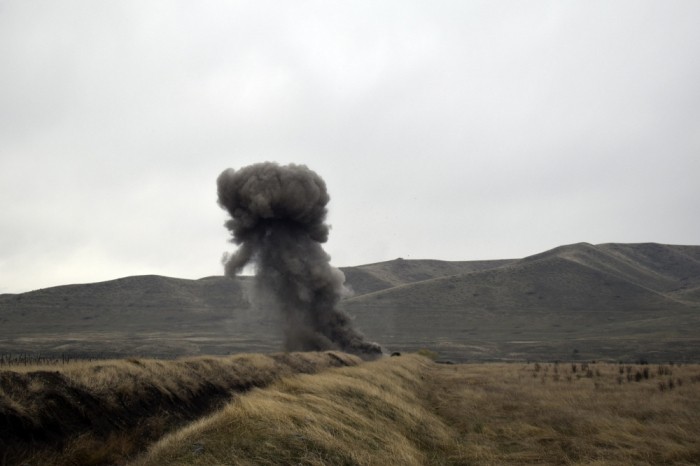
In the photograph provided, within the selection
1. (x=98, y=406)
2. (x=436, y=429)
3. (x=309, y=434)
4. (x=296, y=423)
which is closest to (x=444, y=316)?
(x=436, y=429)

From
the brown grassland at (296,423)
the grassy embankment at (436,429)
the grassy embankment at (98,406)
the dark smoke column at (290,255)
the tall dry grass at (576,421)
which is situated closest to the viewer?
the grassy embankment at (436,429)

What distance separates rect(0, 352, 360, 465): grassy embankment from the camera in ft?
31.9

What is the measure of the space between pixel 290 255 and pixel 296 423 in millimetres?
39632

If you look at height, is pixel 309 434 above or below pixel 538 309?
above

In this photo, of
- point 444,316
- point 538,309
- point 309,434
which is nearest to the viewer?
point 309,434

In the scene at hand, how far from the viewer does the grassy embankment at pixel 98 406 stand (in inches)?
382

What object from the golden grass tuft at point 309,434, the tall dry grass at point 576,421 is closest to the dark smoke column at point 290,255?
the tall dry grass at point 576,421

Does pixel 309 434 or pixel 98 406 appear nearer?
pixel 309 434

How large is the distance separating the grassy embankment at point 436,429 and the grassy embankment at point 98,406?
1.47 metres

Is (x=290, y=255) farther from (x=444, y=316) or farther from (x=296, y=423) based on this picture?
(x=444, y=316)

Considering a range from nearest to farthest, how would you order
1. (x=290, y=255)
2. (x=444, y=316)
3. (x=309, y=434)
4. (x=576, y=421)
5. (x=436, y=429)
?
(x=309, y=434) < (x=436, y=429) < (x=576, y=421) < (x=290, y=255) < (x=444, y=316)

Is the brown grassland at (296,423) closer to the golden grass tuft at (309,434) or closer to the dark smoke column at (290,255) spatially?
the golden grass tuft at (309,434)

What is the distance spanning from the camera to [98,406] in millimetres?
11961

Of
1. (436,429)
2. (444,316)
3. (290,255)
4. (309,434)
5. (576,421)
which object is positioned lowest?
(444,316)
